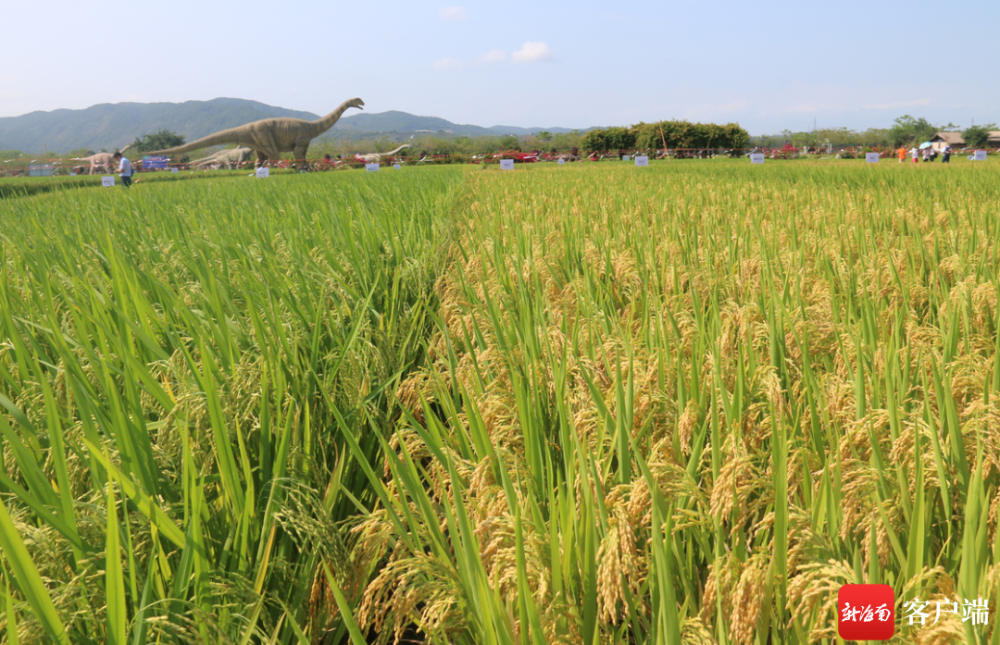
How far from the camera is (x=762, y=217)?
3920 mm

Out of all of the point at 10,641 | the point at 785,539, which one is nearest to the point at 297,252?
the point at 10,641

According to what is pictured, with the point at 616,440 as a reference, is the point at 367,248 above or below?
above

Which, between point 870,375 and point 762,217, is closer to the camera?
point 870,375

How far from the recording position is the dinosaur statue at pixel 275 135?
27734mm

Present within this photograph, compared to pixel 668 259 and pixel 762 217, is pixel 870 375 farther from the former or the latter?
pixel 762 217

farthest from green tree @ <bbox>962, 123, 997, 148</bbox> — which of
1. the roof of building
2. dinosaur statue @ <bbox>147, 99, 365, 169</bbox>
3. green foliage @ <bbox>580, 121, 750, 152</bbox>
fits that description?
dinosaur statue @ <bbox>147, 99, 365, 169</bbox>

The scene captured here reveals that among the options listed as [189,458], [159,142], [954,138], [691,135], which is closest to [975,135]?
[954,138]

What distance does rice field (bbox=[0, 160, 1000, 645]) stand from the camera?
2.28ft

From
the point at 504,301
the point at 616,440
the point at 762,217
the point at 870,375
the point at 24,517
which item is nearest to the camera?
the point at 24,517

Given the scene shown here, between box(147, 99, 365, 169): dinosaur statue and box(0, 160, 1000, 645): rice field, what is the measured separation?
28864 millimetres

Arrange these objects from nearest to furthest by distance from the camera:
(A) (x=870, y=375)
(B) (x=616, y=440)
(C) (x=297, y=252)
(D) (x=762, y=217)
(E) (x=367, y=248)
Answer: (B) (x=616, y=440) → (A) (x=870, y=375) → (C) (x=297, y=252) → (E) (x=367, y=248) → (D) (x=762, y=217)

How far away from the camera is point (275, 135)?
1111 inches

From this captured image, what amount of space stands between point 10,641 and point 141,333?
3.08 feet

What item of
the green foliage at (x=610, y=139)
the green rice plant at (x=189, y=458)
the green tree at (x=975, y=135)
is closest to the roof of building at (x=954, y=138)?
the green tree at (x=975, y=135)
